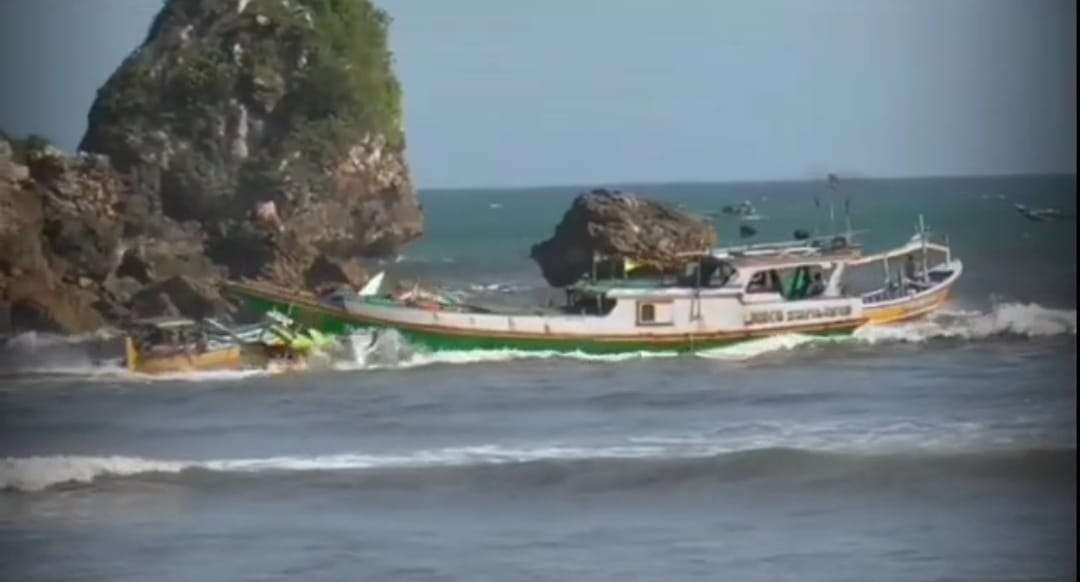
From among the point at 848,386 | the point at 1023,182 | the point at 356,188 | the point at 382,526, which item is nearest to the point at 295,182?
the point at 356,188

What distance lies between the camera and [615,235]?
12.9ft

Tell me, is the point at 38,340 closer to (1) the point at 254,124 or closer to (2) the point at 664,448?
(1) the point at 254,124

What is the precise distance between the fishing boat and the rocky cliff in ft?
0.56

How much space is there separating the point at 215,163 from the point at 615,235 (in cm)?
78

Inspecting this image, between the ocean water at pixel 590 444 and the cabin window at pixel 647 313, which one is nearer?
the ocean water at pixel 590 444

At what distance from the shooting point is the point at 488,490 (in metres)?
3.80

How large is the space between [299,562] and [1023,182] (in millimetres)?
1559

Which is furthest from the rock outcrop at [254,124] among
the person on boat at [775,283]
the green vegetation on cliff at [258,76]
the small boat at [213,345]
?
the person on boat at [775,283]

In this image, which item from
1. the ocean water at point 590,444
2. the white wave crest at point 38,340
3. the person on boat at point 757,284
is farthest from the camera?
the person on boat at point 757,284

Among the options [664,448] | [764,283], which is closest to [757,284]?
[764,283]

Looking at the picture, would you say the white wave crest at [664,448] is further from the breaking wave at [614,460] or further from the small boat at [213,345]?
the small boat at [213,345]

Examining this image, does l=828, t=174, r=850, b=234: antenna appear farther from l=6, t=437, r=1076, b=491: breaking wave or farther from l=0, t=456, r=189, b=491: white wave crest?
l=0, t=456, r=189, b=491: white wave crest

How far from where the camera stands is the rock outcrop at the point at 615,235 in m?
3.90

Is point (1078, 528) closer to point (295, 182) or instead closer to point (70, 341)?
point (295, 182)
